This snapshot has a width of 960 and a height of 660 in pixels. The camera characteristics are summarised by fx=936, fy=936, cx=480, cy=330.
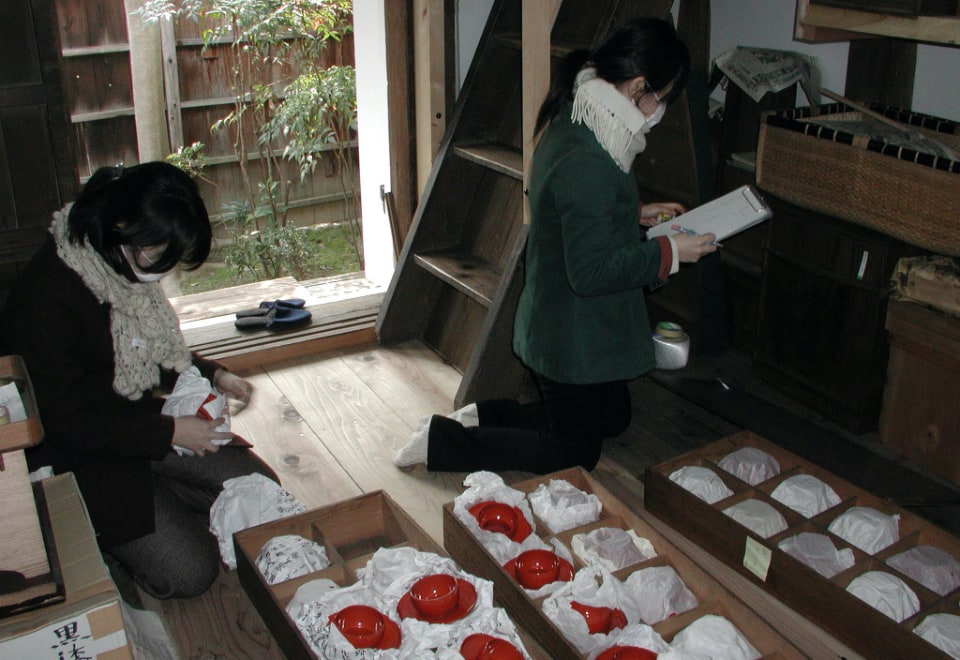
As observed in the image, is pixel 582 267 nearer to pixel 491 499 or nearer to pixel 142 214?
pixel 491 499

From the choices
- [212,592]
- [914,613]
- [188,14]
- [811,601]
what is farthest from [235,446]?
[188,14]

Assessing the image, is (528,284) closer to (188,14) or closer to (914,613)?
(914,613)

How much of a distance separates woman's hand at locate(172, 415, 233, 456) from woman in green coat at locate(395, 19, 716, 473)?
0.57 metres

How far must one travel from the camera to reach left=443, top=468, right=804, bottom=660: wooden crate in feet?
5.06

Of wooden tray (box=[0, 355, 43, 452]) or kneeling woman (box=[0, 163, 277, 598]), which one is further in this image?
kneeling woman (box=[0, 163, 277, 598])

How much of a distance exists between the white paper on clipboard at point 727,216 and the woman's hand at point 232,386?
994mm

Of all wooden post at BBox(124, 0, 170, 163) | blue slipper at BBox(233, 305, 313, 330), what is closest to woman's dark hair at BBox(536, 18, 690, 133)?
blue slipper at BBox(233, 305, 313, 330)

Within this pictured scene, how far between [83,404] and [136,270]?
283 mm

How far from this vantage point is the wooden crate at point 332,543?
1.64 meters

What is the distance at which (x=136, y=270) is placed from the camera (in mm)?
1809

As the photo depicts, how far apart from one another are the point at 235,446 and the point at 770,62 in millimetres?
1905

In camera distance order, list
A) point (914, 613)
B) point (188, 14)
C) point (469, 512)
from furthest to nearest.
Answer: point (188, 14), point (469, 512), point (914, 613)

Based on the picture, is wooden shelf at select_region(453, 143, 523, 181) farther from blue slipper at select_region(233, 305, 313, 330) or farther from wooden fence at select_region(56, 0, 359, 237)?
wooden fence at select_region(56, 0, 359, 237)

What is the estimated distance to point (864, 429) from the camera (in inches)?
99.2
